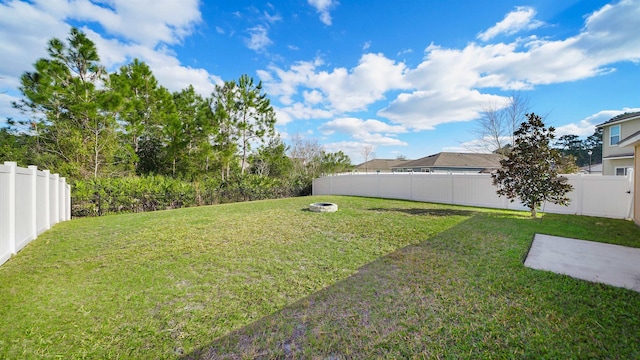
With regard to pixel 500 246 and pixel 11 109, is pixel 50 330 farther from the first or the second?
pixel 11 109

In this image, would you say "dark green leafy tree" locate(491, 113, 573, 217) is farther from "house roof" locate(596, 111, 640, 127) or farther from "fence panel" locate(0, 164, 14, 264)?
"fence panel" locate(0, 164, 14, 264)

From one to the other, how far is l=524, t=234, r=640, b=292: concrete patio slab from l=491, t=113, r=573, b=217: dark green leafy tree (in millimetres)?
3083

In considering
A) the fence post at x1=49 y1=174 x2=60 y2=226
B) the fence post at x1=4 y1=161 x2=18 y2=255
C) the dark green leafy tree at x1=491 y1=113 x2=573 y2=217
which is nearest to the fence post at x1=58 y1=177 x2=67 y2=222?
the fence post at x1=49 y1=174 x2=60 y2=226

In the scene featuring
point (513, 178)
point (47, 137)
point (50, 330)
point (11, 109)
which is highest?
point (11, 109)

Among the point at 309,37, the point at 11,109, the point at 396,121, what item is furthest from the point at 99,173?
the point at 396,121

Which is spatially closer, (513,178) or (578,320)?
(578,320)

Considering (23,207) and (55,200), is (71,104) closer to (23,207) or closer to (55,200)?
(55,200)

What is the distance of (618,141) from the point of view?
14.2 metres

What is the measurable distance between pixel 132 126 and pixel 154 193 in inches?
179

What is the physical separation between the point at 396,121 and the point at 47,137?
24347 mm

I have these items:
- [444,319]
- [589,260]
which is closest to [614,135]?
[589,260]

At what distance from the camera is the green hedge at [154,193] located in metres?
10.2

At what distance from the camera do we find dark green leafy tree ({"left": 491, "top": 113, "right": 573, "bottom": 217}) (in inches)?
303

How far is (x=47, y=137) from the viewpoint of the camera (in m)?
12.0
